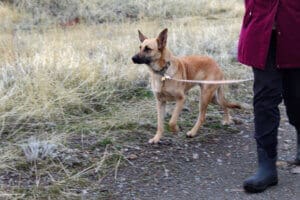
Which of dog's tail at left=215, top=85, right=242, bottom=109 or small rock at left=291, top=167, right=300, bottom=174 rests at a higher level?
dog's tail at left=215, top=85, right=242, bottom=109

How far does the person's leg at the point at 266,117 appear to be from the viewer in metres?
3.65

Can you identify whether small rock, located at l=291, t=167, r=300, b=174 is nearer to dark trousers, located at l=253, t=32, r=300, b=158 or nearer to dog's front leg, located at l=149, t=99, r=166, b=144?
dark trousers, located at l=253, t=32, r=300, b=158

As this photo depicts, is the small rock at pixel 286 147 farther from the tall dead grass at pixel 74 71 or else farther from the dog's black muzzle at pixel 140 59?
the tall dead grass at pixel 74 71

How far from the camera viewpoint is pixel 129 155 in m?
4.58

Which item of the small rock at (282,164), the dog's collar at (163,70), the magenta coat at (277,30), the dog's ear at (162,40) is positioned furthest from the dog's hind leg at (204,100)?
the magenta coat at (277,30)

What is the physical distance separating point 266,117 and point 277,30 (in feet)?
2.00

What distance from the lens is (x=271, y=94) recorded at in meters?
3.67

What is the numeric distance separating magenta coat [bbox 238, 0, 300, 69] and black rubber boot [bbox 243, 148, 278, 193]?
695 mm

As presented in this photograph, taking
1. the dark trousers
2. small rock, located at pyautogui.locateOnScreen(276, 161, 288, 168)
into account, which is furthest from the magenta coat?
small rock, located at pyautogui.locateOnScreen(276, 161, 288, 168)

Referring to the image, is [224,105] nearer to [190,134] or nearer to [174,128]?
[190,134]

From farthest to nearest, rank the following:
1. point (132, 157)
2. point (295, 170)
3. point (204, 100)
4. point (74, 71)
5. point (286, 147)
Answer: point (74, 71) → point (204, 100) → point (286, 147) → point (132, 157) → point (295, 170)

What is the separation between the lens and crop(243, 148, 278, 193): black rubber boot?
3818 mm

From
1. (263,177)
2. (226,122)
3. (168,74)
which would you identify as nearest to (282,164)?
(263,177)

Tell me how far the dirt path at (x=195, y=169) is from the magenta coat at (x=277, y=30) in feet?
3.19
